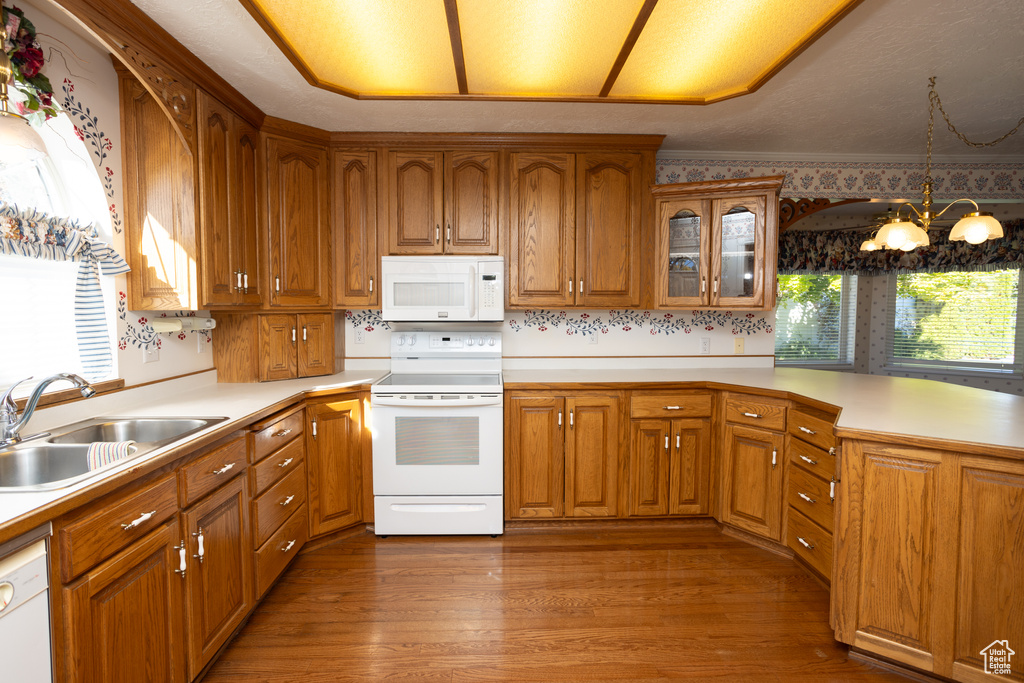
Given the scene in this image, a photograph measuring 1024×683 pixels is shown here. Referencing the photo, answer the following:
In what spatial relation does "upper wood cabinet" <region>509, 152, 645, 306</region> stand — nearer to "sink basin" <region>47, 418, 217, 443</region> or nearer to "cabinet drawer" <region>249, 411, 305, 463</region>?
"cabinet drawer" <region>249, 411, 305, 463</region>

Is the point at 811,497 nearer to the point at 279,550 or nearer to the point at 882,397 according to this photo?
the point at 882,397

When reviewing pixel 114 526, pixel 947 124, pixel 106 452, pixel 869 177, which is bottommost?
pixel 114 526

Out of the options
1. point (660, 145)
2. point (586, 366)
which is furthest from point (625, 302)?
point (660, 145)

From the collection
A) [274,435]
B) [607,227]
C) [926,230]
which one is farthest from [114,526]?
[926,230]

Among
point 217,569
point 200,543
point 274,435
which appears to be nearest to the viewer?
point 200,543

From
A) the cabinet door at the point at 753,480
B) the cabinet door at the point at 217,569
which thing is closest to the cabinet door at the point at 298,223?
the cabinet door at the point at 217,569

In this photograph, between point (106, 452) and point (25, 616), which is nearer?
point (25, 616)

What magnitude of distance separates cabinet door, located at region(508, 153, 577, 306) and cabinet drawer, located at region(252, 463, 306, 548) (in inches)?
59.1

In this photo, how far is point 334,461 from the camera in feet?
8.50

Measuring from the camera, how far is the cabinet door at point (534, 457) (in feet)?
8.89

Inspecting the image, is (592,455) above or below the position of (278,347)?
below

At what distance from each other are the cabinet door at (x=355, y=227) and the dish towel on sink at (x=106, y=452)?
1471 mm

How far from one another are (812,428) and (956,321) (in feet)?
12.1

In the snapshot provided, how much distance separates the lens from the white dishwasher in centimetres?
96
